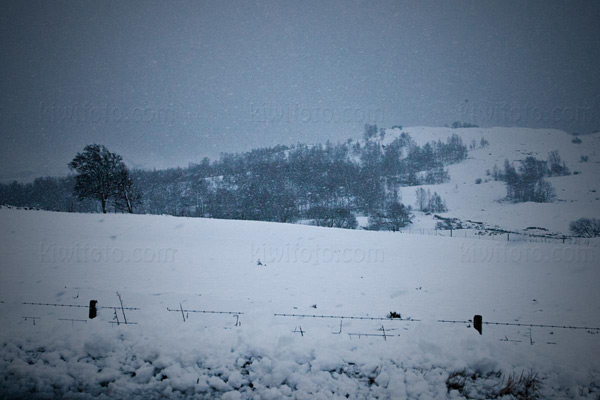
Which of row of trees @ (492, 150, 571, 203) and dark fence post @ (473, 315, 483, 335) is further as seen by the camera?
row of trees @ (492, 150, 571, 203)

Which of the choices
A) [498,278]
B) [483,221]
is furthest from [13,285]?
[483,221]

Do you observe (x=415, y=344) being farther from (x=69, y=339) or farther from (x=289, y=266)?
(x=289, y=266)

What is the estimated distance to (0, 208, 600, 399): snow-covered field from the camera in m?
5.53

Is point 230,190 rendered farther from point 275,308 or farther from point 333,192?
point 275,308

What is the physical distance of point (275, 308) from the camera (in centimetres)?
1343

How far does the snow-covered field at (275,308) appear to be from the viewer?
18.1 feet

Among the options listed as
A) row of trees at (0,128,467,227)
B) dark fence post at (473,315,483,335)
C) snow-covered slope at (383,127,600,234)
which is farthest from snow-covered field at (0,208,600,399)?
snow-covered slope at (383,127,600,234)

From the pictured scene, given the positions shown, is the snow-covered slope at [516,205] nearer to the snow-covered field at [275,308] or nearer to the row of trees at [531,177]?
the row of trees at [531,177]

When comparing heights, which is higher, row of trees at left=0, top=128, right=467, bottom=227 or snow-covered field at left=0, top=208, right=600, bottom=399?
row of trees at left=0, top=128, right=467, bottom=227

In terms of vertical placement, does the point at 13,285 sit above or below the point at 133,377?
below

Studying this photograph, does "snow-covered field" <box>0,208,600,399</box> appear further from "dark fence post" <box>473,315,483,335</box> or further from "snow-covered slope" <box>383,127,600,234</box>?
"snow-covered slope" <box>383,127,600,234</box>

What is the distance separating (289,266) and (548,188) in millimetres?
171859

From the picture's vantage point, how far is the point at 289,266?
69.4 ft

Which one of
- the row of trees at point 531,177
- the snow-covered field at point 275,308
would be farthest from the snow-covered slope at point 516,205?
the snow-covered field at point 275,308
